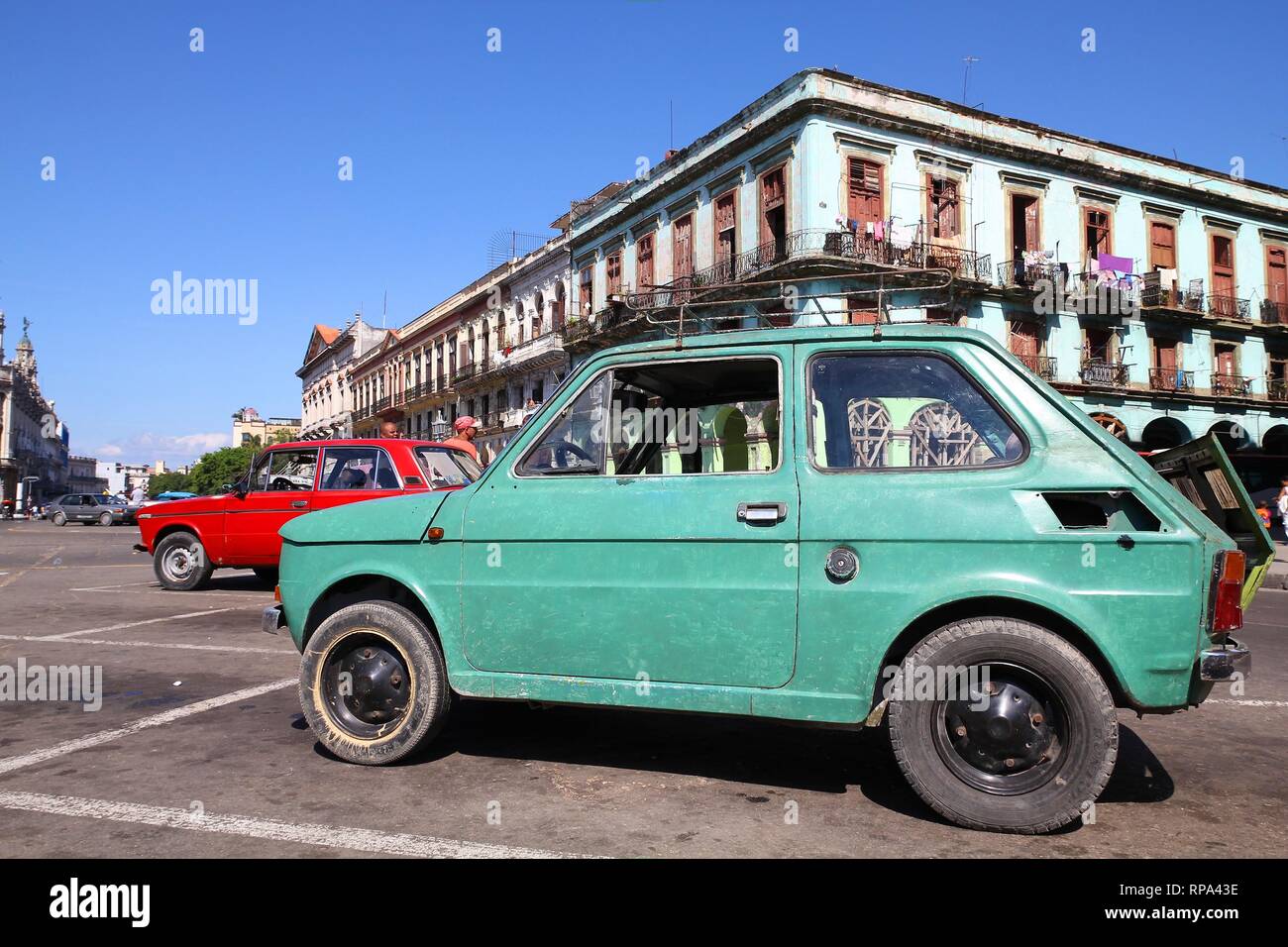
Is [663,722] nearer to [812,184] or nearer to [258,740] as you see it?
[258,740]

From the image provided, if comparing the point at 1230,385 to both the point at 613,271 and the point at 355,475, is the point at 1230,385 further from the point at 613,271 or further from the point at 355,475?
the point at 355,475

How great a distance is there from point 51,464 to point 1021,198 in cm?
14142

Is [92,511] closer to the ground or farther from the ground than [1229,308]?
closer to the ground

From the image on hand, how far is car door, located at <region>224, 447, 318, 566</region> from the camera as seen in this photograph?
10.9m

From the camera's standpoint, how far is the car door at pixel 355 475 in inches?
400

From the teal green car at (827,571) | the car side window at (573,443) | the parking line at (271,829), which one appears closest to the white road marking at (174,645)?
the teal green car at (827,571)

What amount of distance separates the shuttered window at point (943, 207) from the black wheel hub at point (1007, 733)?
25861 millimetres

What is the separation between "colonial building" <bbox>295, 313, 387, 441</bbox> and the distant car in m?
23.8

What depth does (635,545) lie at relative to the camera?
11.5 feet

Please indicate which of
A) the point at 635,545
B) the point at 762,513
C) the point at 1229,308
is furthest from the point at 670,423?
the point at 1229,308

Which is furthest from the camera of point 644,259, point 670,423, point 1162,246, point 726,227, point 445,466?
point 644,259

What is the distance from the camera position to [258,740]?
4.32 m

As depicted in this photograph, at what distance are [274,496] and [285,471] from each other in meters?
0.38
